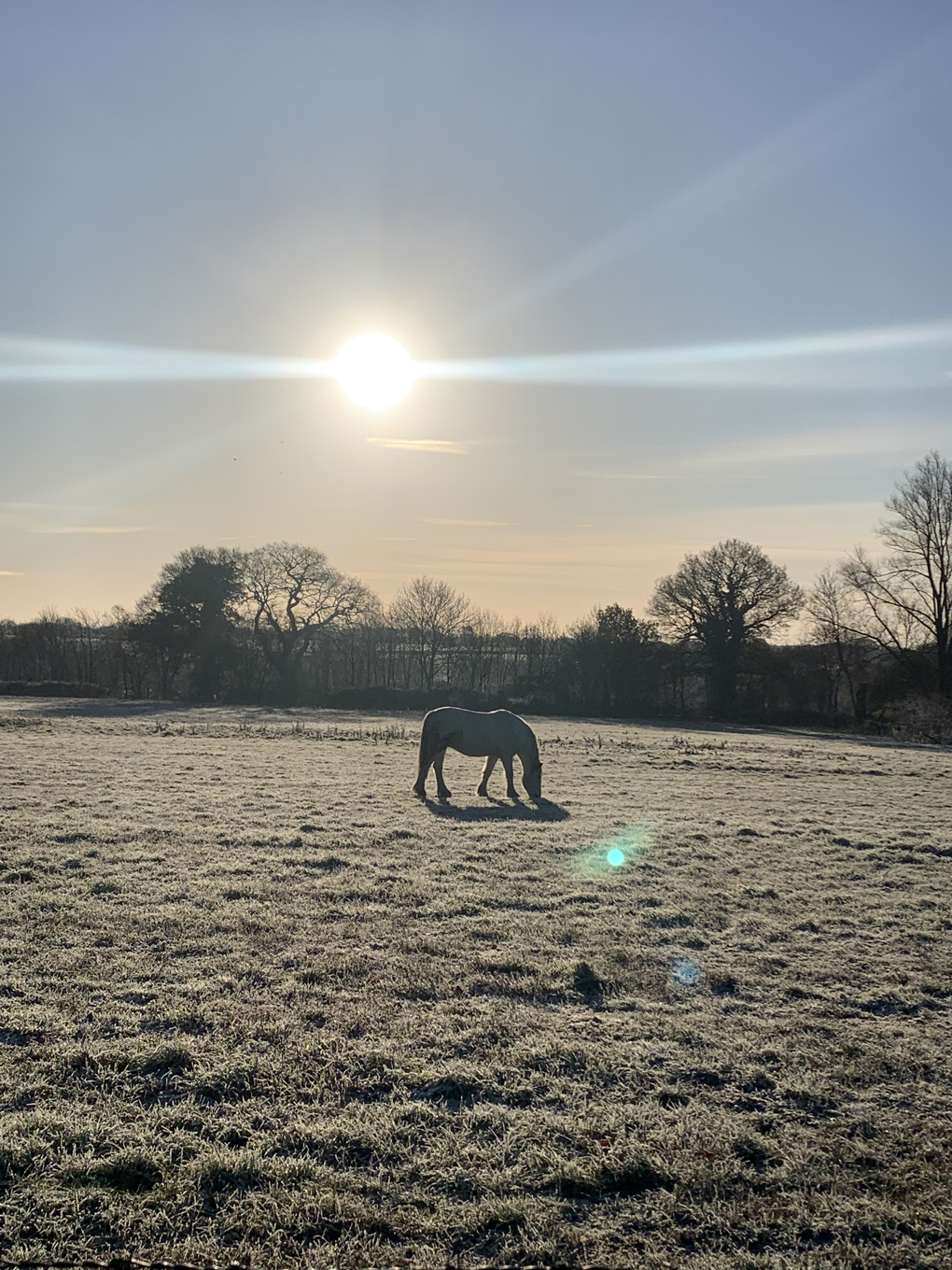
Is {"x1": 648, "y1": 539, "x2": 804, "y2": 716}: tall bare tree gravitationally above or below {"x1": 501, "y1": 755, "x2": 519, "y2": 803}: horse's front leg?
above

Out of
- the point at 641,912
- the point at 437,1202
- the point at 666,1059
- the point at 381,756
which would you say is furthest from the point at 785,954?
the point at 381,756

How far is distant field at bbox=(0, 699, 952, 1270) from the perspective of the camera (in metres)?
3.55

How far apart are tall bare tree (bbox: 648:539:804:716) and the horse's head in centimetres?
3668

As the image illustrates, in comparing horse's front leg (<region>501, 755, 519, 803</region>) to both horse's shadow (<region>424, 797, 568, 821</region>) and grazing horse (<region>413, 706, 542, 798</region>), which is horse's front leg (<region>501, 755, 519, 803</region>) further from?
horse's shadow (<region>424, 797, 568, 821</region>)

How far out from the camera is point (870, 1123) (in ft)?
14.5

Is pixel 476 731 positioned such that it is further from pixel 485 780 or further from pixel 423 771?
pixel 423 771

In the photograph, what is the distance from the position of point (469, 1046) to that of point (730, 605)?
49702 millimetres

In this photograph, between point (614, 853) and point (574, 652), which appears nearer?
point (614, 853)

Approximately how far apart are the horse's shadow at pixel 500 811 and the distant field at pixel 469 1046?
162cm

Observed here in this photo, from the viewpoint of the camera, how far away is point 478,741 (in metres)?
16.3

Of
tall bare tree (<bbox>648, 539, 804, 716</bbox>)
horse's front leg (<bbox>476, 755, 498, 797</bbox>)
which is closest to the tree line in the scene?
tall bare tree (<bbox>648, 539, 804, 716</bbox>)

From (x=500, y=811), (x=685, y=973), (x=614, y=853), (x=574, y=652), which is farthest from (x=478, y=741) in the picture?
(x=574, y=652)

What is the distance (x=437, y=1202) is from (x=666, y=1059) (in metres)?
2.00

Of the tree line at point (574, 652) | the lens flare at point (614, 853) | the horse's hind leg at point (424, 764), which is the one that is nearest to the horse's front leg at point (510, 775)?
the horse's hind leg at point (424, 764)
